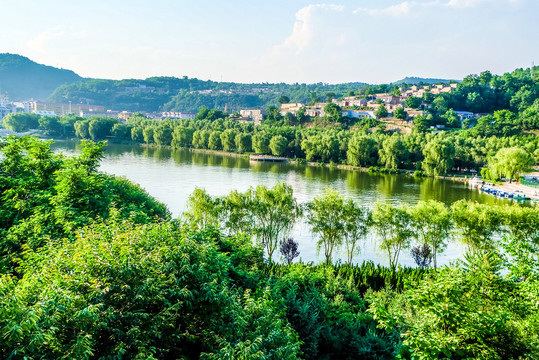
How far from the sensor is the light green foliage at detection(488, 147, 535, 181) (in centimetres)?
4128

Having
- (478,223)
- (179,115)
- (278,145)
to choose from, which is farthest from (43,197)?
(179,115)

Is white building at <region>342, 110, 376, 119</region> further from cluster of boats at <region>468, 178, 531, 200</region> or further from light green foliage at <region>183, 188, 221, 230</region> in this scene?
light green foliage at <region>183, 188, 221, 230</region>

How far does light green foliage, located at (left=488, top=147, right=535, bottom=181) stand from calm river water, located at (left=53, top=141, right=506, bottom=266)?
3.46 m

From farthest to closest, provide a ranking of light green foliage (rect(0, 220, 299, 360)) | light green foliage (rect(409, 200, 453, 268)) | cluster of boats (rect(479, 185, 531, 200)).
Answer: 1. cluster of boats (rect(479, 185, 531, 200))
2. light green foliage (rect(409, 200, 453, 268))
3. light green foliage (rect(0, 220, 299, 360))

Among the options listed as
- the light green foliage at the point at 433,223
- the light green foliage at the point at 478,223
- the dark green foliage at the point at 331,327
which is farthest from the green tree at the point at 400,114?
the dark green foliage at the point at 331,327

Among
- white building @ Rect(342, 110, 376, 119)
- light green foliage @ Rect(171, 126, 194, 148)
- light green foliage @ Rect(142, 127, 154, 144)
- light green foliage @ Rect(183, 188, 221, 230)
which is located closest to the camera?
light green foliage @ Rect(183, 188, 221, 230)

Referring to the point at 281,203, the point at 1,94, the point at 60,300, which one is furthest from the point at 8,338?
the point at 1,94

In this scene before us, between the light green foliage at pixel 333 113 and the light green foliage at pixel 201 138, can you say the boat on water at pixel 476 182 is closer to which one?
the light green foliage at pixel 333 113

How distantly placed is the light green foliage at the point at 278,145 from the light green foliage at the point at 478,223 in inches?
1711

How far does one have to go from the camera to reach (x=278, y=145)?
6153 cm

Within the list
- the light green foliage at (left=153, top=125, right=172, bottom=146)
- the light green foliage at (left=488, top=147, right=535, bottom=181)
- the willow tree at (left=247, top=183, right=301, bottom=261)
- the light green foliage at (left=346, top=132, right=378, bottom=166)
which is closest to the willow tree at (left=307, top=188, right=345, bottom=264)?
the willow tree at (left=247, top=183, right=301, bottom=261)

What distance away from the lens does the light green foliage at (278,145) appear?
61562 mm

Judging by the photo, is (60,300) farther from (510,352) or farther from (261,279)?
(261,279)

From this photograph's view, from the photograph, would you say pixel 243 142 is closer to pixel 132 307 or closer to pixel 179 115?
pixel 132 307
